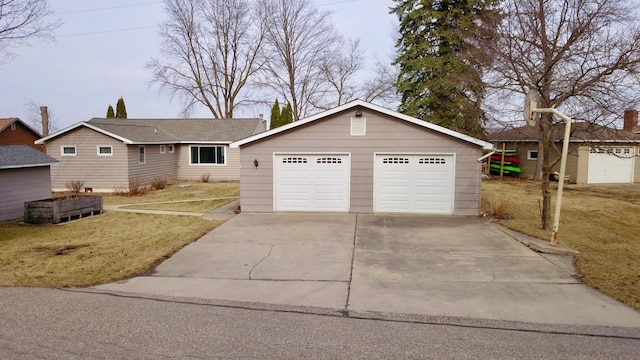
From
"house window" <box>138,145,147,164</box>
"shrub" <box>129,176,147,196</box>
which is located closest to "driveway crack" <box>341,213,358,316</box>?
"shrub" <box>129,176,147,196</box>

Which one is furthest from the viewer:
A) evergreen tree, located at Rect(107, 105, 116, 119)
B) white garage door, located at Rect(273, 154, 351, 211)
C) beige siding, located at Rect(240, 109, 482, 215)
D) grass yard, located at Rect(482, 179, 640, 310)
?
evergreen tree, located at Rect(107, 105, 116, 119)

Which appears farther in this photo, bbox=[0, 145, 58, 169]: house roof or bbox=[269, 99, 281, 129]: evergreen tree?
bbox=[269, 99, 281, 129]: evergreen tree

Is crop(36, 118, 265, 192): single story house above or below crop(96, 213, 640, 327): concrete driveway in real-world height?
above

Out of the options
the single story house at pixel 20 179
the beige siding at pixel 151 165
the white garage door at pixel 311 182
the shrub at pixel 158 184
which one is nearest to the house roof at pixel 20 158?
the single story house at pixel 20 179

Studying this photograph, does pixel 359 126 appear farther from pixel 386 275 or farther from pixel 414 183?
pixel 386 275

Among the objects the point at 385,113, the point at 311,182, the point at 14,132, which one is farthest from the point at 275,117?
the point at 385,113

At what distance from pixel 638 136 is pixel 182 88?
38.0 metres

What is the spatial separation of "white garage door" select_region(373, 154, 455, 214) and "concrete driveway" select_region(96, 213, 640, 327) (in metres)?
2.28

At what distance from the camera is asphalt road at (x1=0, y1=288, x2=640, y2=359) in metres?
4.15

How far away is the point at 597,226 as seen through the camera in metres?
12.2

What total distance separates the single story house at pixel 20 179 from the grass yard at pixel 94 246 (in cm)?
94

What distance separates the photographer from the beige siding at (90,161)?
2100 centimetres

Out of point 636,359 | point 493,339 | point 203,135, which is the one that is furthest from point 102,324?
point 203,135

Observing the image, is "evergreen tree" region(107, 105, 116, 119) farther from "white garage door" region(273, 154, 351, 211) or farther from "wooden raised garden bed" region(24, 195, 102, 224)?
"white garage door" region(273, 154, 351, 211)
